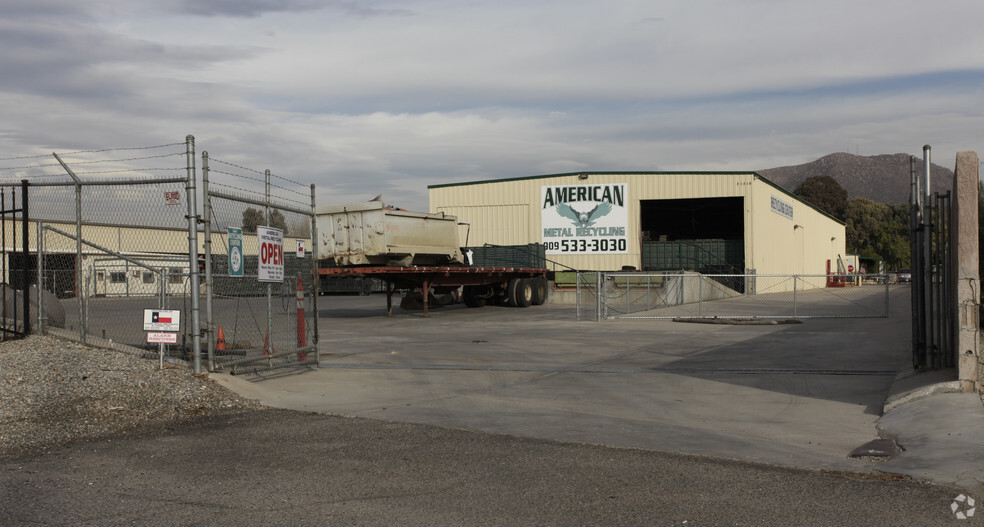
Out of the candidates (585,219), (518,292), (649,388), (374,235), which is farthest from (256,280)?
(585,219)

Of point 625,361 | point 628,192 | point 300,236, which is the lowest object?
point 625,361

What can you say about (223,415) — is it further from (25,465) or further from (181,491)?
(181,491)

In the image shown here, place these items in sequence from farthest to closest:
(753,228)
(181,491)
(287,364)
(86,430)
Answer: (753,228)
(287,364)
(86,430)
(181,491)

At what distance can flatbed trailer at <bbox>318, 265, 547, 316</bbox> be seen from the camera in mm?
25872

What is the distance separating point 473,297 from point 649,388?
71.7 ft

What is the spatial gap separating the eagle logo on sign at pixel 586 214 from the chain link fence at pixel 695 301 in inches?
248

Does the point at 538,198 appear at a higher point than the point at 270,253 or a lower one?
higher

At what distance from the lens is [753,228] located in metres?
42.4

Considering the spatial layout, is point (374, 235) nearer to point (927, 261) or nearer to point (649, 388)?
point (649, 388)

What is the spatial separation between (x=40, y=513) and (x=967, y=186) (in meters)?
9.43

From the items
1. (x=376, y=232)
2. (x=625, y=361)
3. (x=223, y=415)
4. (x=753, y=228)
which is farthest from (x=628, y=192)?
(x=223, y=415)

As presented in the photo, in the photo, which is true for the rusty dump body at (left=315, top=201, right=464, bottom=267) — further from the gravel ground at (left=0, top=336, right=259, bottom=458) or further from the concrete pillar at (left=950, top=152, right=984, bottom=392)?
the concrete pillar at (left=950, top=152, right=984, bottom=392)

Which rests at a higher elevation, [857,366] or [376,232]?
[376,232]

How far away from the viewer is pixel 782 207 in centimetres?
5025
